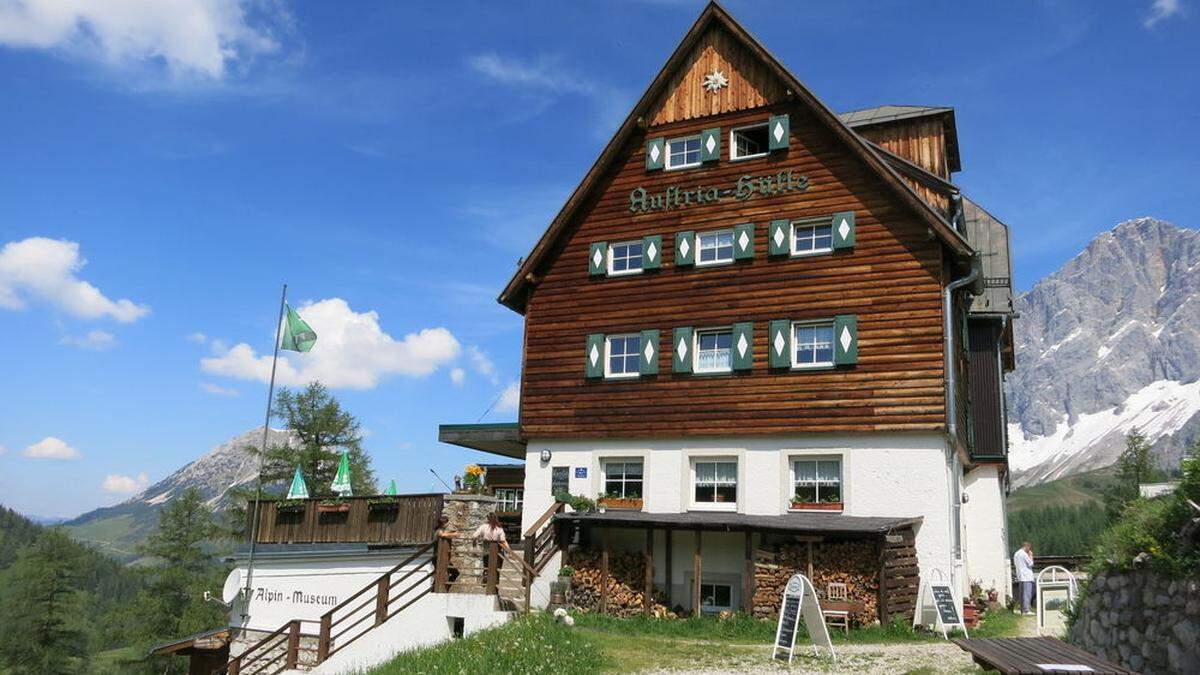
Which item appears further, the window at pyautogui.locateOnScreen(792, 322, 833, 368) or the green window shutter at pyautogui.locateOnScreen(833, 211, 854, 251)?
the green window shutter at pyautogui.locateOnScreen(833, 211, 854, 251)

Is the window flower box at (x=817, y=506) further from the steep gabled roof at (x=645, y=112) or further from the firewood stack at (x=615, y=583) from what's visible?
the steep gabled roof at (x=645, y=112)

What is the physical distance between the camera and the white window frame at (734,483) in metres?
→ 22.3

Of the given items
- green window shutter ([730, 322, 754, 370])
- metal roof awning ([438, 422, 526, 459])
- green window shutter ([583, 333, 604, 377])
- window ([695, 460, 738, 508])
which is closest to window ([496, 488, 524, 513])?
metal roof awning ([438, 422, 526, 459])

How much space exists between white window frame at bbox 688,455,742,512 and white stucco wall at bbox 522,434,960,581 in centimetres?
7

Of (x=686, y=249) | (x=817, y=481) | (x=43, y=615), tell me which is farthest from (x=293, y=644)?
(x=43, y=615)

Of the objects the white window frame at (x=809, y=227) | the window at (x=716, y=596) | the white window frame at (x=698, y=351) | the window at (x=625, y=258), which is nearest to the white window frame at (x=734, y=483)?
the window at (x=716, y=596)

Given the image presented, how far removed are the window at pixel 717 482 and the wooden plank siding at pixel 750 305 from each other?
84 centimetres

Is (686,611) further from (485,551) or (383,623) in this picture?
(383,623)

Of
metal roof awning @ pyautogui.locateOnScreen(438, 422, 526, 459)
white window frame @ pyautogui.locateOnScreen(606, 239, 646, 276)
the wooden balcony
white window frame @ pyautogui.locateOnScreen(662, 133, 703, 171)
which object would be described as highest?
white window frame @ pyautogui.locateOnScreen(662, 133, 703, 171)

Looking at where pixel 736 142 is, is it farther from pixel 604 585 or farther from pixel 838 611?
pixel 838 611

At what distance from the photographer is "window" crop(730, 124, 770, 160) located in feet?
80.5

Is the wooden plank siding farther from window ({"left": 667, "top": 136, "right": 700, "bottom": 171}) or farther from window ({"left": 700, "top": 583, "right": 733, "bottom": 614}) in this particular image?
window ({"left": 700, "top": 583, "right": 733, "bottom": 614})

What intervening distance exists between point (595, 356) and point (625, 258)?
2.77 m

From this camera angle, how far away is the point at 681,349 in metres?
23.6
